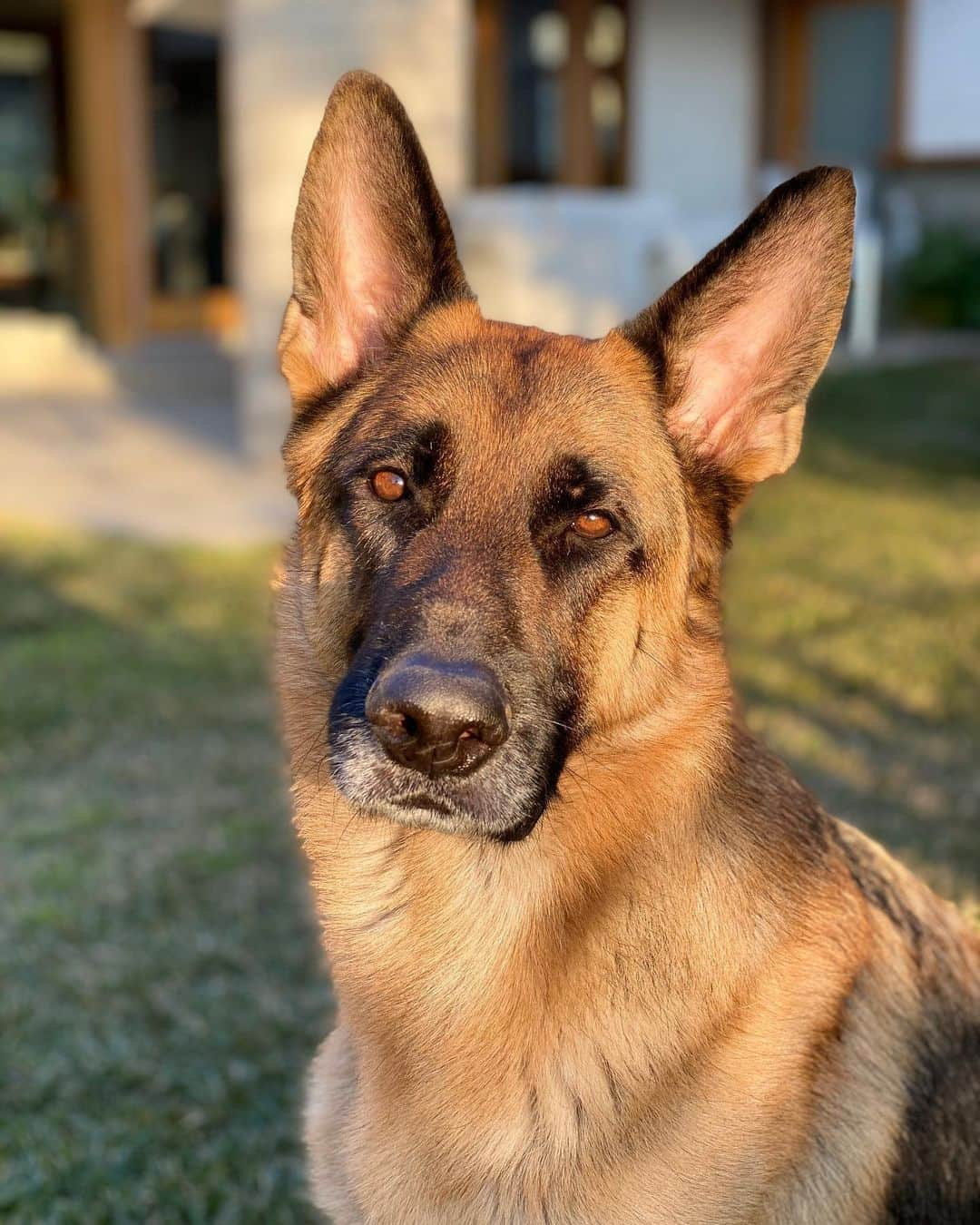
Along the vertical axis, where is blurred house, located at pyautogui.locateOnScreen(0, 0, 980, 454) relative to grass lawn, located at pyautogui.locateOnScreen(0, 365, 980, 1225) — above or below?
above

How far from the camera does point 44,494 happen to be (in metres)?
9.85

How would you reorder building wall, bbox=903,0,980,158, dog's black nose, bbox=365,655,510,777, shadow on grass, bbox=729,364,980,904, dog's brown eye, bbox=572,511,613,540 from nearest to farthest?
dog's black nose, bbox=365,655,510,777, dog's brown eye, bbox=572,511,613,540, shadow on grass, bbox=729,364,980,904, building wall, bbox=903,0,980,158

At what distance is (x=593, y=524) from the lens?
2434 millimetres

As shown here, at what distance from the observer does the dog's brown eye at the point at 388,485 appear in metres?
2.44

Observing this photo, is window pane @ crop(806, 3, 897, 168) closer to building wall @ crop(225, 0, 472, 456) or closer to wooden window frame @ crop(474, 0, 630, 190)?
wooden window frame @ crop(474, 0, 630, 190)

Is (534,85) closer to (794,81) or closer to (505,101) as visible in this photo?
(505,101)

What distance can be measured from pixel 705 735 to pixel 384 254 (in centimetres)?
106

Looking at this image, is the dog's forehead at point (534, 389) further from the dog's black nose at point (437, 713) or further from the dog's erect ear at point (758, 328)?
the dog's black nose at point (437, 713)

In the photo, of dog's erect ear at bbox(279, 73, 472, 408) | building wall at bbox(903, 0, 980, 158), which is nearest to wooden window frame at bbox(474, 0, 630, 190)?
building wall at bbox(903, 0, 980, 158)

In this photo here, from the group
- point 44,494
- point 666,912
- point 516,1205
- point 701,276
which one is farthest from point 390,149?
point 44,494

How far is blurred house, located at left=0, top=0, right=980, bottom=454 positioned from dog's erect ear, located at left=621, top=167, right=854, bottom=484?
26.7 ft

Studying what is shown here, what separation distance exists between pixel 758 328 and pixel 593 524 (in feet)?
1.48

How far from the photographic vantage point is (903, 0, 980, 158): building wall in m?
17.5

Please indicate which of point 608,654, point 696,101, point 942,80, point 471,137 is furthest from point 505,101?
point 608,654
